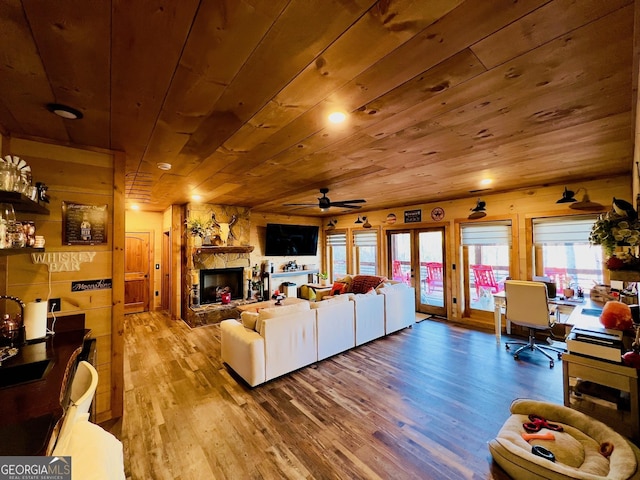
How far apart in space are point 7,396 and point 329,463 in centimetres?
191

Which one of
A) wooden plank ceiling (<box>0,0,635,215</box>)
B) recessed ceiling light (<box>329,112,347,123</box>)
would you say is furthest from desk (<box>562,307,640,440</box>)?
recessed ceiling light (<box>329,112,347,123</box>)

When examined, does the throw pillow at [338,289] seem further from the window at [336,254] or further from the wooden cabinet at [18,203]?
the wooden cabinet at [18,203]

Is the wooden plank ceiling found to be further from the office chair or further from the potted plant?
the office chair

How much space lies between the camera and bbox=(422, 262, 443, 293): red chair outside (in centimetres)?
578

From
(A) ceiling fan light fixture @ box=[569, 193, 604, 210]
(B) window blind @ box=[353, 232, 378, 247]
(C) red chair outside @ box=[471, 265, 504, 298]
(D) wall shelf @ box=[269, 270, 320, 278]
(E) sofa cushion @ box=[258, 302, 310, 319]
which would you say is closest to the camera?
(E) sofa cushion @ box=[258, 302, 310, 319]

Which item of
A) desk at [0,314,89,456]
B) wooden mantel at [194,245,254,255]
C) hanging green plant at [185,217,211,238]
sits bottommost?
desk at [0,314,89,456]

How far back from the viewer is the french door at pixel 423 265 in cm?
574

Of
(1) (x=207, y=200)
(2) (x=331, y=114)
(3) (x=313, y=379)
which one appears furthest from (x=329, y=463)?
(1) (x=207, y=200)

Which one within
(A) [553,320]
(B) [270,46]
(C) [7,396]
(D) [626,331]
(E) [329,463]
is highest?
(B) [270,46]

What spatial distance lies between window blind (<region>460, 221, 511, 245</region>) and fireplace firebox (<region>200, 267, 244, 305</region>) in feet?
16.2

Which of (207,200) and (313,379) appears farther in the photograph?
(207,200)

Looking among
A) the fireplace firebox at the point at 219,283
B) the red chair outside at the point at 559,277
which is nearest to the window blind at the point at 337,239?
the fireplace firebox at the point at 219,283

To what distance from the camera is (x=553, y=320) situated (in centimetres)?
375

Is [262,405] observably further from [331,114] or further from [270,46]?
[270,46]
